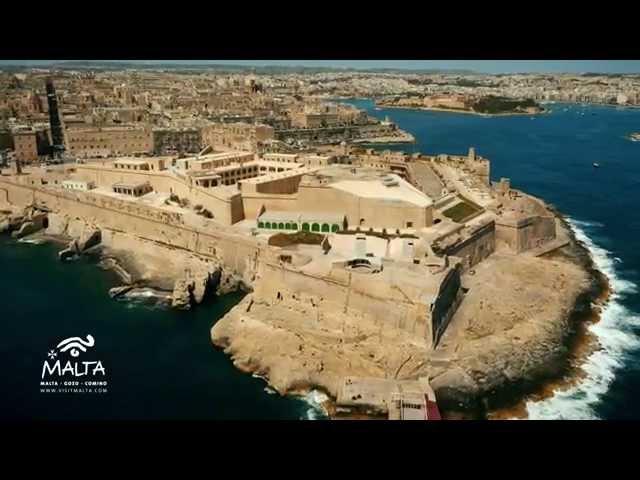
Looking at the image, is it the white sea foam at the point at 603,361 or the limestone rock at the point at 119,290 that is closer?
the white sea foam at the point at 603,361

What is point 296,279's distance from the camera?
408 inches

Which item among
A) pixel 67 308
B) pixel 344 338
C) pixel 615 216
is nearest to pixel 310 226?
pixel 344 338

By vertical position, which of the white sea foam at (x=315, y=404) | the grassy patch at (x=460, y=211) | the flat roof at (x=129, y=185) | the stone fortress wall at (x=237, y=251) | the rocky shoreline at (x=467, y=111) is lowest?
the white sea foam at (x=315, y=404)

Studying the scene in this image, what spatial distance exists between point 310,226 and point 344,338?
3895 mm

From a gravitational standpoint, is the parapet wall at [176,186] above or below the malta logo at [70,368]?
below

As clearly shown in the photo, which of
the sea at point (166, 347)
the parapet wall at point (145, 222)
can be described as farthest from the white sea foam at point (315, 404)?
the parapet wall at point (145, 222)

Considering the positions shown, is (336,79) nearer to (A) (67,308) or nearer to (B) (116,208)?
(B) (116,208)

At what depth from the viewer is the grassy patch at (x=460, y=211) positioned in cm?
1330

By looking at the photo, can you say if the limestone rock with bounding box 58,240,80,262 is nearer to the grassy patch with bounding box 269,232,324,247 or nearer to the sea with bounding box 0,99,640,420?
the sea with bounding box 0,99,640,420

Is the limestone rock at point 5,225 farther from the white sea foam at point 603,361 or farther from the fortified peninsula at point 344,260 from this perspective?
the white sea foam at point 603,361

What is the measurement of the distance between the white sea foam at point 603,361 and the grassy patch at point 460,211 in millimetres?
2969

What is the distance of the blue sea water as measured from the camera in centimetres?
841

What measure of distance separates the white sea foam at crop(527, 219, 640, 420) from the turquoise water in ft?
10.8

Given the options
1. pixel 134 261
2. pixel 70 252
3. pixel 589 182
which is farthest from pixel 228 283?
pixel 589 182
